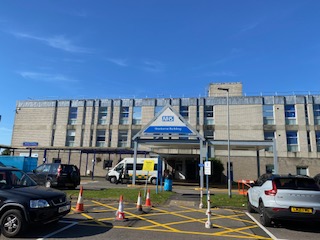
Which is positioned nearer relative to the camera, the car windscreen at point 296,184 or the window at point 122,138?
the car windscreen at point 296,184

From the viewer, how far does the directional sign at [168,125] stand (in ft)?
64.5

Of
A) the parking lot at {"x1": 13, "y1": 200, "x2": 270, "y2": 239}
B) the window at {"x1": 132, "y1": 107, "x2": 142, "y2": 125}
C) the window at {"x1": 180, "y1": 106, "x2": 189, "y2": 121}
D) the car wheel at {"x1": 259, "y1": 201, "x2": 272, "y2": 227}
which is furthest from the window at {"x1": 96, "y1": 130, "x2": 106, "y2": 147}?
the car wheel at {"x1": 259, "y1": 201, "x2": 272, "y2": 227}

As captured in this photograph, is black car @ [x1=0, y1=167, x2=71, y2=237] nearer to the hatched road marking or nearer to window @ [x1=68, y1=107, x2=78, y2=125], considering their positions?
the hatched road marking

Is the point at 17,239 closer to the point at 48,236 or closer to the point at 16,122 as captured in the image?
the point at 48,236

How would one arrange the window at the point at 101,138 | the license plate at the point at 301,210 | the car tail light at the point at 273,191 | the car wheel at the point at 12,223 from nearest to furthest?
the car wheel at the point at 12,223, the license plate at the point at 301,210, the car tail light at the point at 273,191, the window at the point at 101,138

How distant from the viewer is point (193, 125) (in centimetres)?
3784

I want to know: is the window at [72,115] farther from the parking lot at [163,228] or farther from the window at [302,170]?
the parking lot at [163,228]

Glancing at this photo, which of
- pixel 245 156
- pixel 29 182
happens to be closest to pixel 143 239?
pixel 29 182

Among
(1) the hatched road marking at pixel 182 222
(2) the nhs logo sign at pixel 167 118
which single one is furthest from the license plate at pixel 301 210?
(2) the nhs logo sign at pixel 167 118

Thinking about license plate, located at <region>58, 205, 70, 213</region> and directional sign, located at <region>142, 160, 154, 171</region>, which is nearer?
license plate, located at <region>58, 205, 70, 213</region>

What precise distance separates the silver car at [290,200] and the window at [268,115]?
3003 centimetres

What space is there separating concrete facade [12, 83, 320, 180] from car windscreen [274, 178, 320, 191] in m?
23.4

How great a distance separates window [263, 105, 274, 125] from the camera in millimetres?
36250

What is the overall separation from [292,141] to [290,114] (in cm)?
372
